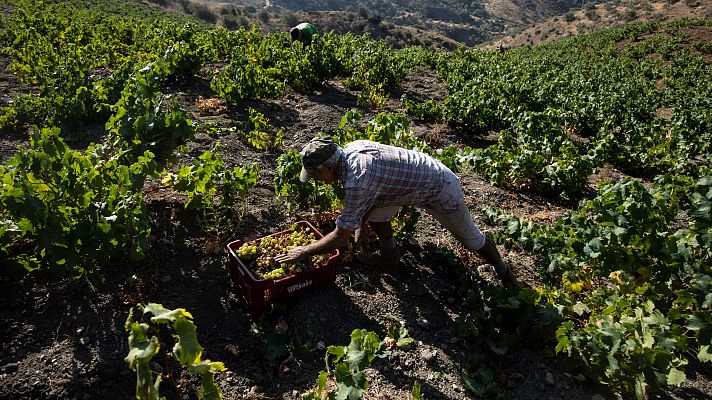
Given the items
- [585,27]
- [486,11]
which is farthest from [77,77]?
[486,11]

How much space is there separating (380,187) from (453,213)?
0.81 metres

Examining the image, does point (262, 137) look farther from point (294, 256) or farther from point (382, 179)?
point (382, 179)

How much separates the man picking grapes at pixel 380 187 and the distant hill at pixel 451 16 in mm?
12221

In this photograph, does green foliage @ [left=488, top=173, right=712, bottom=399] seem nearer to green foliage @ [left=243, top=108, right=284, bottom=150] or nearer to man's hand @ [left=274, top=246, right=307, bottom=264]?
man's hand @ [left=274, top=246, right=307, bottom=264]

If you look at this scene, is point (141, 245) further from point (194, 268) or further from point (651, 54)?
point (651, 54)

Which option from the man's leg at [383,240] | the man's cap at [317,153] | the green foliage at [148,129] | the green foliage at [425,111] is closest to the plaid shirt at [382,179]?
the man's cap at [317,153]

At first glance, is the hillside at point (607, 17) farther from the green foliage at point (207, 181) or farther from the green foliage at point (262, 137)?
the green foliage at point (207, 181)

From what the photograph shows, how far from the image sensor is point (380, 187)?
3.38 metres

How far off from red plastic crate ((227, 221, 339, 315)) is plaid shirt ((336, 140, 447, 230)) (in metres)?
0.62

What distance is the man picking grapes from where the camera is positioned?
3.25 metres

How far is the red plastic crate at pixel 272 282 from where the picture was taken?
339cm

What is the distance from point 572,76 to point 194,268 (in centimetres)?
1789

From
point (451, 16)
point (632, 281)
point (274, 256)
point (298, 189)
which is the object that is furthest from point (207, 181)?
point (451, 16)

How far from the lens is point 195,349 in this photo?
6.20ft
